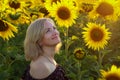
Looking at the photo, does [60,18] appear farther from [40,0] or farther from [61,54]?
[40,0]

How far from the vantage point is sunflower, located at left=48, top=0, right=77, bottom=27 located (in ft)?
19.7

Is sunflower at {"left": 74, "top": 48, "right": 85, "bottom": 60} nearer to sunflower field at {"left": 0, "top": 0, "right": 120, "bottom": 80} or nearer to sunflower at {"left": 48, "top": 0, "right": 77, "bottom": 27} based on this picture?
sunflower field at {"left": 0, "top": 0, "right": 120, "bottom": 80}

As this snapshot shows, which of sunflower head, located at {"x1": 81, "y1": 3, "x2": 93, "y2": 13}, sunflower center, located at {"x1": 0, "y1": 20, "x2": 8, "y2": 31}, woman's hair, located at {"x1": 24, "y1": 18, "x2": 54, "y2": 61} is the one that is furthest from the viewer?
sunflower head, located at {"x1": 81, "y1": 3, "x2": 93, "y2": 13}

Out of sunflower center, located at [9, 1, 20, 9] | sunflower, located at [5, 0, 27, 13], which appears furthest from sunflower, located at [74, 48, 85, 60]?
sunflower center, located at [9, 1, 20, 9]

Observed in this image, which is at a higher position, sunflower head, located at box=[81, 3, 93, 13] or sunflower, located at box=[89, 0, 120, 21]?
sunflower, located at box=[89, 0, 120, 21]

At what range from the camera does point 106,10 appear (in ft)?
→ 19.3

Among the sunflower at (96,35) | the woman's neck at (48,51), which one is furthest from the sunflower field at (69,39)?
the woman's neck at (48,51)

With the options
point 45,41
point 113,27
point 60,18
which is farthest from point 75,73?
point 113,27

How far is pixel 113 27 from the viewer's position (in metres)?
7.35

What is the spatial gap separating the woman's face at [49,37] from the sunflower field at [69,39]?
64cm

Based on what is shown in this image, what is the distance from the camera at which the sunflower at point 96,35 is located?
18.3 ft

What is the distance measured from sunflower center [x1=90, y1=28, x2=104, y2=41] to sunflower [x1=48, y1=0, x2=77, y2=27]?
1.35 feet

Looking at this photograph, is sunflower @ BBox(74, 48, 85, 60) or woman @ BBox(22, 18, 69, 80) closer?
woman @ BBox(22, 18, 69, 80)

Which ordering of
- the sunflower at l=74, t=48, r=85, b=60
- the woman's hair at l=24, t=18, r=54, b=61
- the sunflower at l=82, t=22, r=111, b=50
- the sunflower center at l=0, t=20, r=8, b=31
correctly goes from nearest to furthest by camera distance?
the woman's hair at l=24, t=18, r=54, b=61
the sunflower at l=74, t=48, r=85, b=60
the sunflower at l=82, t=22, r=111, b=50
the sunflower center at l=0, t=20, r=8, b=31
